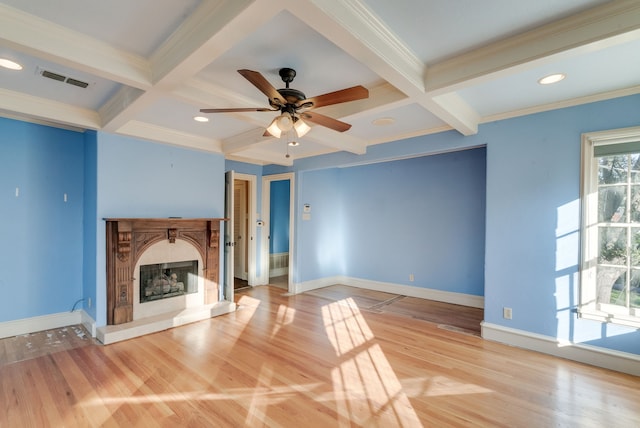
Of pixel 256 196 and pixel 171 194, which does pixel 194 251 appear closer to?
pixel 171 194

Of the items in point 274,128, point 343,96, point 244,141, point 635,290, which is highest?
point 244,141

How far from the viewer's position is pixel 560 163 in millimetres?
3094

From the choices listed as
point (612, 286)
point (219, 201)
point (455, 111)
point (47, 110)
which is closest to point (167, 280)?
point (219, 201)

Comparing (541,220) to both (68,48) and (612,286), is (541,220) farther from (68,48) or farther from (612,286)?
(68,48)

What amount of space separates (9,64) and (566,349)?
17.8 feet

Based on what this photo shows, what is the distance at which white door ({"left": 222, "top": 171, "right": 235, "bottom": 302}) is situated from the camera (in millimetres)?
4746

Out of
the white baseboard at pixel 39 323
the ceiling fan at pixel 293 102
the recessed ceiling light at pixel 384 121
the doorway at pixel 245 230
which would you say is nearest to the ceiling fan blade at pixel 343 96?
the ceiling fan at pixel 293 102

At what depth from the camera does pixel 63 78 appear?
255cm

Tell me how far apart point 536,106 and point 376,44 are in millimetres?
2283

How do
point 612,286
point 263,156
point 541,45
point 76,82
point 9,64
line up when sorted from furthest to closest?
1. point 263,156
2. point 612,286
3. point 76,82
4. point 9,64
5. point 541,45

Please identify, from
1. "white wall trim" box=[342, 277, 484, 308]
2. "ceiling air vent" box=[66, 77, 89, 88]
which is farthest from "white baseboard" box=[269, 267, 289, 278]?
"ceiling air vent" box=[66, 77, 89, 88]

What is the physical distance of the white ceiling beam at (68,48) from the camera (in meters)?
1.79

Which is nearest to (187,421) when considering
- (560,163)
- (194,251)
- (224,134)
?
(194,251)

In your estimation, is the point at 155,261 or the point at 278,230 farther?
the point at 278,230
